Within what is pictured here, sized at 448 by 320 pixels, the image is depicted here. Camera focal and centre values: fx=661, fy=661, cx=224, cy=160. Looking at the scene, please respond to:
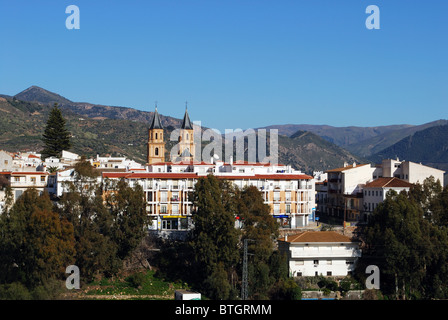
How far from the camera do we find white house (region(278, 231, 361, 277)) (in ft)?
173

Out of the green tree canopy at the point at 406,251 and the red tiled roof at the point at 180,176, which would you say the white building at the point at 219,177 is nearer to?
the red tiled roof at the point at 180,176

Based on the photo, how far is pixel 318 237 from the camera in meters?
53.7

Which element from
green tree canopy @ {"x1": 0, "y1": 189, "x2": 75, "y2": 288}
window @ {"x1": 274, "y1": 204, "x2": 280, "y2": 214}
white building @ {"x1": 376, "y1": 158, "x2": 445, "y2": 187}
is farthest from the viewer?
A: white building @ {"x1": 376, "y1": 158, "x2": 445, "y2": 187}

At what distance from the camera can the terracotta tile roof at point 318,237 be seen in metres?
53.2

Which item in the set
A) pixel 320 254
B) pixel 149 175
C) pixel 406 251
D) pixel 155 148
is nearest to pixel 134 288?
pixel 149 175

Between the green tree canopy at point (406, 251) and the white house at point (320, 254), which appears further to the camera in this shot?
the white house at point (320, 254)

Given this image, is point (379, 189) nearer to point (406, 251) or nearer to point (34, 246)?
point (406, 251)

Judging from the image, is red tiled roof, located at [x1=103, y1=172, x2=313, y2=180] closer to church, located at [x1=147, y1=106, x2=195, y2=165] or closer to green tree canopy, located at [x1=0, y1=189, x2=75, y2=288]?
green tree canopy, located at [x1=0, y1=189, x2=75, y2=288]

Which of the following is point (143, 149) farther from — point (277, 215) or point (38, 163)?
point (277, 215)

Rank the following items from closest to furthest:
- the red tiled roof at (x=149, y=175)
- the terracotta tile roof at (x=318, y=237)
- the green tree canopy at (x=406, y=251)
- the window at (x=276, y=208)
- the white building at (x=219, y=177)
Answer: the green tree canopy at (x=406, y=251) < the terracotta tile roof at (x=318, y=237) < the white building at (x=219, y=177) < the red tiled roof at (x=149, y=175) < the window at (x=276, y=208)

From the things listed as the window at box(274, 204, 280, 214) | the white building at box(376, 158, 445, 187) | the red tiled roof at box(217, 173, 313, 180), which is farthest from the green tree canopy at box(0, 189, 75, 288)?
the white building at box(376, 158, 445, 187)

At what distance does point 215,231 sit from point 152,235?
7976 millimetres

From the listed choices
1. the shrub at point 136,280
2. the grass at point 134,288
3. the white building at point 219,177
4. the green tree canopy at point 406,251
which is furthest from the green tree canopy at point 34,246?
the green tree canopy at point 406,251

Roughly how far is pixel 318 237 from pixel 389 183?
1516 cm
